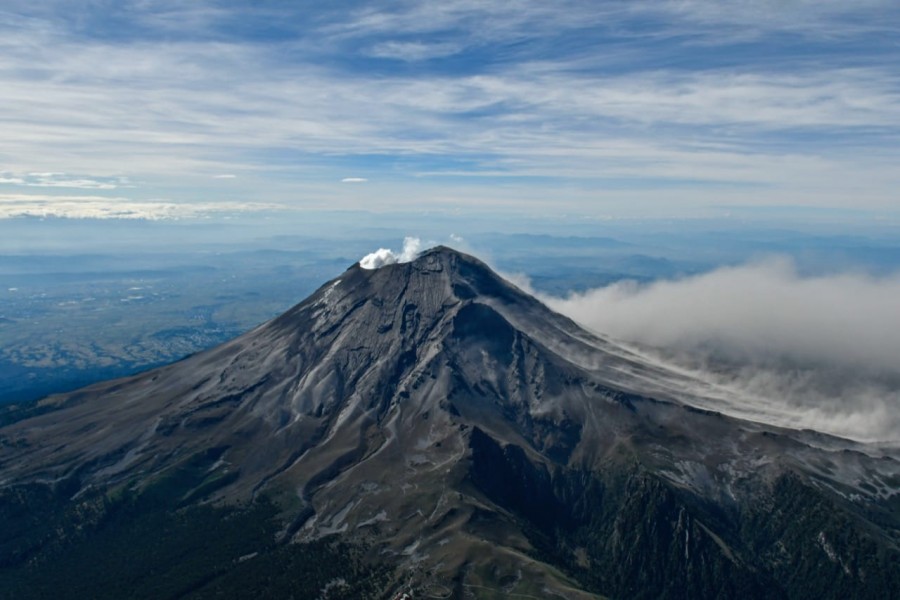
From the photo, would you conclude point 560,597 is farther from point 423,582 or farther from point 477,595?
point 423,582

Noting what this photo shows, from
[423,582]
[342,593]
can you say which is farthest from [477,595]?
[342,593]

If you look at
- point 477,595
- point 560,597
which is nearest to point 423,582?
point 477,595

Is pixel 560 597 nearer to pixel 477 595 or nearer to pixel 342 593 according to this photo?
pixel 477 595

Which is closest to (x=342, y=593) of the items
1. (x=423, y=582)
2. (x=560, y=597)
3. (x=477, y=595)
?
(x=423, y=582)
